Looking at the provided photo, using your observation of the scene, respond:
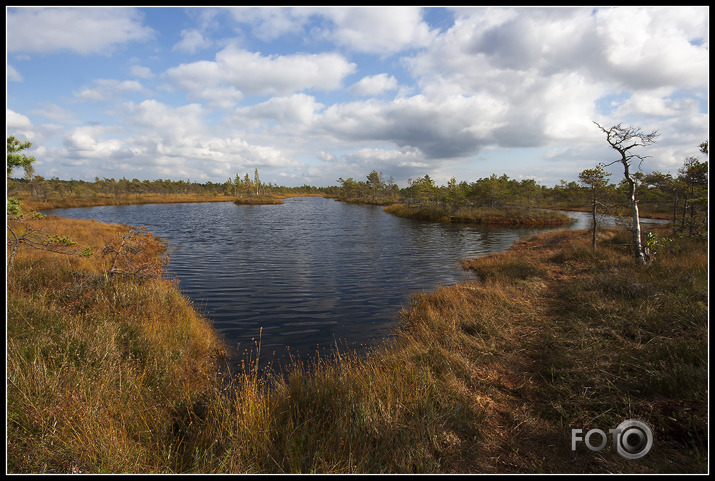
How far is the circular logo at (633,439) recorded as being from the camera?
13.2 ft

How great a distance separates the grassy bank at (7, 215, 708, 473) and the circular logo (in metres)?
0.13

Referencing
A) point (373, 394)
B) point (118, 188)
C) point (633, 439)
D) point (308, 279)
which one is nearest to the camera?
point (633, 439)

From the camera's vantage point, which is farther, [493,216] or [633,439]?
[493,216]

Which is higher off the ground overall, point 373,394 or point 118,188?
point 118,188

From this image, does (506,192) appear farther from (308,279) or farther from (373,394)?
(373,394)

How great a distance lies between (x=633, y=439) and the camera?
4293 millimetres

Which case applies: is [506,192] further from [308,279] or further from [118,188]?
[118,188]

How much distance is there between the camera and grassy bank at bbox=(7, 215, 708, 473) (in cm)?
379

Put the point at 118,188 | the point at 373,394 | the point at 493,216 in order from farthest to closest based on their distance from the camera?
the point at 118,188 → the point at 493,216 → the point at 373,394

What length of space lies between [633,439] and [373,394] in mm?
3668

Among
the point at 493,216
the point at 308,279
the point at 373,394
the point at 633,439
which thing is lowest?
the point at 308,279

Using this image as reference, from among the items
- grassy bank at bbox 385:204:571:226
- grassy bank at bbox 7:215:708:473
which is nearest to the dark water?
grassy bank at bbox 7:215:708:473

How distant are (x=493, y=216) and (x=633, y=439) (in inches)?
2016

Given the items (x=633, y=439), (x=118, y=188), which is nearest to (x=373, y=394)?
(x=633, y=439)
